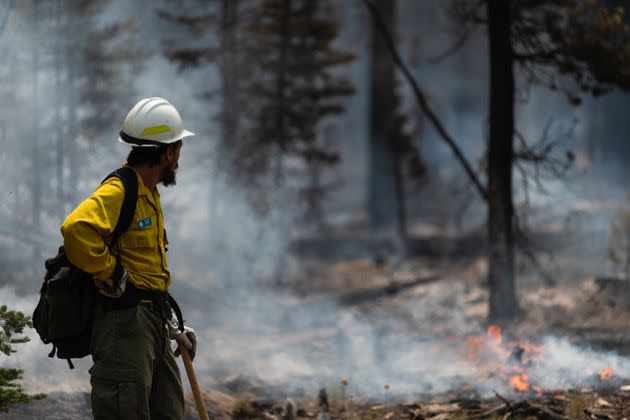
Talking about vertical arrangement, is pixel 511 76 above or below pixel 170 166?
above

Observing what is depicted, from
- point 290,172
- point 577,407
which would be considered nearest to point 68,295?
point 577,407

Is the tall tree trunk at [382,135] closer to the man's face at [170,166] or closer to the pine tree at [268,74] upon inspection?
the pine tree at [268,74]

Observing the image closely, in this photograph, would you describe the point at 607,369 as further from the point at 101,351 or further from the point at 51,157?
the point at 51,157

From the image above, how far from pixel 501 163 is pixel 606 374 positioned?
3.94 meters

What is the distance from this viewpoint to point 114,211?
345 centimetres

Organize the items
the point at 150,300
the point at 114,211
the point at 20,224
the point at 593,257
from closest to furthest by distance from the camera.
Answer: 1. the point at 114,211
2. the point at 150,300
3. the point at 20,224
4. the point at 593,257

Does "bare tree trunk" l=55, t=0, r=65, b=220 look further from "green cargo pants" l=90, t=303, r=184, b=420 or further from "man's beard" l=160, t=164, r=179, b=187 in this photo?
"green cargo pants" l=90, t=303, r=184, b=420

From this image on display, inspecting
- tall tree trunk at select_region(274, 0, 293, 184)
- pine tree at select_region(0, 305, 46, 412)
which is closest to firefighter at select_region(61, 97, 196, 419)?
pine tree at select_region(0, 305, 46, 412)

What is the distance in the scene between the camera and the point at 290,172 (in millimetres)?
19922

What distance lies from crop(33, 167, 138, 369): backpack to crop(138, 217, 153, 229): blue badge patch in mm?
89

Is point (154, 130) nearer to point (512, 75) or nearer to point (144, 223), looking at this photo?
point (144, 223)

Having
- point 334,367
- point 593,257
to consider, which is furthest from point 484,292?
point 334,367

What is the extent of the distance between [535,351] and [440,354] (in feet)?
→ 5.01

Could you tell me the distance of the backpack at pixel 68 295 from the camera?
11.4ft
